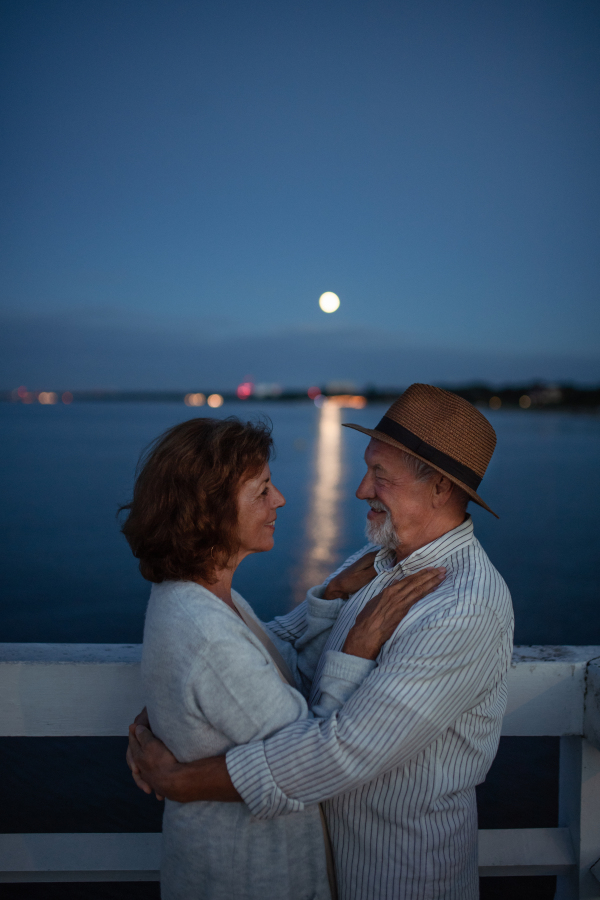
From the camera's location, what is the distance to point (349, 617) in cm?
195

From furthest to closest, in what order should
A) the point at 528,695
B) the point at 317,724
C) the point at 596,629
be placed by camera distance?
the point at 596,629 → the point at 528,695 → the point at 317,724

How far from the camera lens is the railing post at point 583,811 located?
72.0 inches

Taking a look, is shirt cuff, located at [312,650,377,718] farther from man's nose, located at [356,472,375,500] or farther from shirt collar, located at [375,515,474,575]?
man's nose, located at [356,472,375,500]

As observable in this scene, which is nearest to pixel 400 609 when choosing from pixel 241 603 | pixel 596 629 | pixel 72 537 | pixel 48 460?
pixel 241 603

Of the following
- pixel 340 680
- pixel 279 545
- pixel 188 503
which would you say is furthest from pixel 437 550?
pixel 279 545

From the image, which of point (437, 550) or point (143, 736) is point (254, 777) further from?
point (437, 550)

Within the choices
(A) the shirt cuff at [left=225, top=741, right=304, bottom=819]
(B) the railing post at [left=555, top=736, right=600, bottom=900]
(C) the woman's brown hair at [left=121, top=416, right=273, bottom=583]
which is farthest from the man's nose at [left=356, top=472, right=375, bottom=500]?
(B) the railing post at [left=555, top=736, right=600, bottom=900]

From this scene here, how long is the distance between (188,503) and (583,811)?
1.45 meters

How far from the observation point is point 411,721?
143 centimetres

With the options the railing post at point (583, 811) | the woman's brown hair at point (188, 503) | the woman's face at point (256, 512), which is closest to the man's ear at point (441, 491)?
the woman's face at point (256, 512)

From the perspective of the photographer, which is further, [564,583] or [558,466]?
[558,466]

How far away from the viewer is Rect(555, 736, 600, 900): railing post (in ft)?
6.00

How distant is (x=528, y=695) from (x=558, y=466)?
124ft

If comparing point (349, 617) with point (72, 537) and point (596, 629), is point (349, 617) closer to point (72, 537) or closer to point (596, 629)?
point (596, 629)
